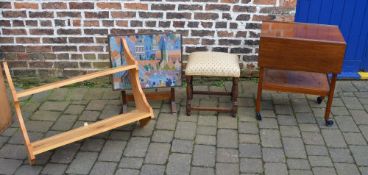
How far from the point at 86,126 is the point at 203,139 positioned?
1.00m

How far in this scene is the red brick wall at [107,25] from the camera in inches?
166

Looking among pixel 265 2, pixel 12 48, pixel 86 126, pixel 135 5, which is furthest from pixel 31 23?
pixel 265 2

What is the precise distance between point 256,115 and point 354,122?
0.91 meters

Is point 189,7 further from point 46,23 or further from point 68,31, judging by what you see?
point 46,23

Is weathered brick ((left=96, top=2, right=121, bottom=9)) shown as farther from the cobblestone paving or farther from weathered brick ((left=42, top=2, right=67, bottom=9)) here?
the cobblestone paving

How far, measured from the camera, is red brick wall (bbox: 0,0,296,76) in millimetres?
4227

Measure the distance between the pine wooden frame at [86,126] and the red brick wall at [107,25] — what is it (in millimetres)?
697

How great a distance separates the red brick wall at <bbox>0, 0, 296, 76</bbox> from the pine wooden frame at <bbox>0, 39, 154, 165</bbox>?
0.70 meters

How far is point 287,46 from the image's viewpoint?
3.56 metres

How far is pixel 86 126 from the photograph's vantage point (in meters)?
3.48

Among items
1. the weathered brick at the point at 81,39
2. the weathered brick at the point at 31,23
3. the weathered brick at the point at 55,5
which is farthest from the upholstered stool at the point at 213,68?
the weathered brick at the point at 31,23

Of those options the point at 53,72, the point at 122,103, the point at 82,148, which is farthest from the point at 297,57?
the point at 53,72

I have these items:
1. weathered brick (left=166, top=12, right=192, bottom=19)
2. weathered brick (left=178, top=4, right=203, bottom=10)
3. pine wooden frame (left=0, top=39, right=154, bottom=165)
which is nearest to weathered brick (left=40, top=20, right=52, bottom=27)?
pine wooden frame (left=0, top=39, right=154, bottom=165)

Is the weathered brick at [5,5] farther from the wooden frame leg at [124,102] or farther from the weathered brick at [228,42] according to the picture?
the weathered brick at [228,42]
